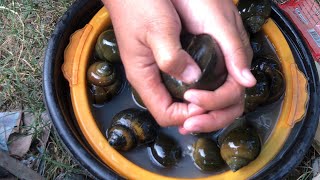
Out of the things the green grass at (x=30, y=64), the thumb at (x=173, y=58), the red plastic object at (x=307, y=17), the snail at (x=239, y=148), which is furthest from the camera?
the red plastic object at (x=307, y=17)

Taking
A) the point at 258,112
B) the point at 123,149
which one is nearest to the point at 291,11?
the point at 258,112

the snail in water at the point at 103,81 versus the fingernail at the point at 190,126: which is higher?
the fingernail at the point at 190,126

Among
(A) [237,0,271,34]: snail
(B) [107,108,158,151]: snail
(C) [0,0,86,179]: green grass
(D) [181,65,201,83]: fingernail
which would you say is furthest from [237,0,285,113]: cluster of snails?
(C) [0,0,86,179]: green grass

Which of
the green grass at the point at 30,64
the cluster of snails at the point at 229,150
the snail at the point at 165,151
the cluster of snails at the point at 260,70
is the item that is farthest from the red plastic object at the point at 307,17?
the snail at the point at 165,151

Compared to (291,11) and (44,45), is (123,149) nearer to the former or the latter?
(44,45)

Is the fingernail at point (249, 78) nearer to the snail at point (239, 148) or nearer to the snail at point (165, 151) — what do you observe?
the snail at point (239, 148)

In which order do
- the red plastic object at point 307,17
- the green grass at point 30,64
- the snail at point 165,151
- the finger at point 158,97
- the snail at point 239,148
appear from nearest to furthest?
the finger at point 158,97, the snail at point 239,148, the snail at point 165,151, the green grass at point 30,64, the red plastic object at point 307,17

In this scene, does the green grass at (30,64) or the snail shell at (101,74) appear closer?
the snail shell at (101,74)
